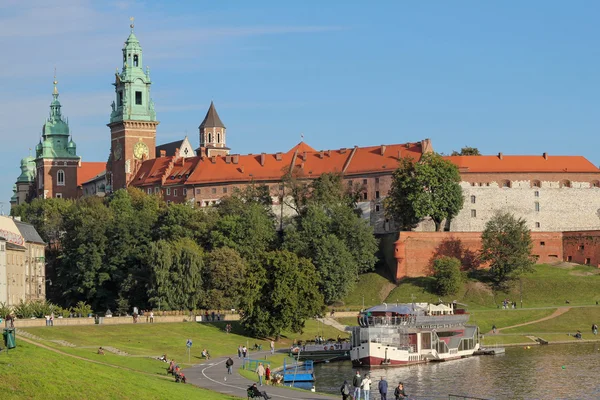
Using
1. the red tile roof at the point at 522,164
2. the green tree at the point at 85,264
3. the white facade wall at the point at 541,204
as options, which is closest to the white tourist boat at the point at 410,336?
the green tree at the point at 85,264

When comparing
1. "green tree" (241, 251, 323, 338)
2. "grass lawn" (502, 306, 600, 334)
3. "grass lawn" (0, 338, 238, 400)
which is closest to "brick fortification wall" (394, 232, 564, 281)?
"grass lawn" (502, 306, 600, 334)

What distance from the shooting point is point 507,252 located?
11675 cm

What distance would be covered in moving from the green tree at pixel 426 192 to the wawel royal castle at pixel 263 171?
6266mm

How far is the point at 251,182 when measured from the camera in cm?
14912

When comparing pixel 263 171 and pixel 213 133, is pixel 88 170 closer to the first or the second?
pixel 213 133

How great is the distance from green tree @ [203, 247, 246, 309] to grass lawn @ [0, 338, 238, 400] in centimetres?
5578

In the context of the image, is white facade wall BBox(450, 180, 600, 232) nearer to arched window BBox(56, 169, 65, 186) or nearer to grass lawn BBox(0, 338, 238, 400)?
arched window BBox(56, 169, 65, 186)

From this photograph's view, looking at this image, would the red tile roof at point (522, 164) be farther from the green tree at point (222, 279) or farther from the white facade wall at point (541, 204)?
the green tree at point (222, 279)

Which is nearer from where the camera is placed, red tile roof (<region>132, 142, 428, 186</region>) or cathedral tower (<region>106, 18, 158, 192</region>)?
red tile roof (<region>132, 142, 428, 186</region>)

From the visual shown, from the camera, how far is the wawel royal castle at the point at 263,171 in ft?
449

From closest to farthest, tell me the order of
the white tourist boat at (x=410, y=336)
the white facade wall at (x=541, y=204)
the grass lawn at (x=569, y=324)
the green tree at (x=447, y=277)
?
the white tourist boat at (x=410, y=336) → the grass lawn at (x=569, y=324) → the green tree at (x=447, y=277) → the white facade wall at (x=541, y=204)

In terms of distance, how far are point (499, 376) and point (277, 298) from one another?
2148cm

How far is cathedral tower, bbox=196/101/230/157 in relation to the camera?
603 ft

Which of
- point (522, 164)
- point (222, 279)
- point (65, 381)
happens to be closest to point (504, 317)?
point (222, 279)
